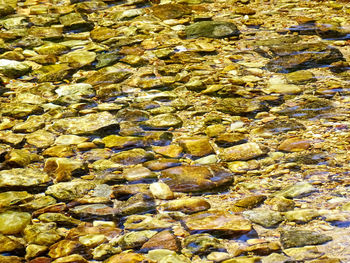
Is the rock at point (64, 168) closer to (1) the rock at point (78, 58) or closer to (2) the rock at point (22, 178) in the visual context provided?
(2) the rock at point (22, 178)

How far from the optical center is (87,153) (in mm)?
4016

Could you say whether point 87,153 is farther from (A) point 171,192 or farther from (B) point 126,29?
(B) point 126,29

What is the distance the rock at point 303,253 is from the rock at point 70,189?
1.40 metres

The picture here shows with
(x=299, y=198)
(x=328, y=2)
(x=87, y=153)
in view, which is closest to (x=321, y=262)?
(x=299, y=198)

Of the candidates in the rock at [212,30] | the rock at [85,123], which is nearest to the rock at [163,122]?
the rock at [85,123]

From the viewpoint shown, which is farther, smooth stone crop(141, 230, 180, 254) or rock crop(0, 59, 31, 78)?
rock crop(0, 59, 31, 78)

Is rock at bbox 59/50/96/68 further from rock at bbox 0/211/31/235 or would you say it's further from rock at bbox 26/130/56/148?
rock at bbox 0/211/31/235

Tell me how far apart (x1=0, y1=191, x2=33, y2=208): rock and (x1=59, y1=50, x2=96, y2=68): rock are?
2.40 metres

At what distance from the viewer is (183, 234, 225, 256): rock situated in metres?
2.86

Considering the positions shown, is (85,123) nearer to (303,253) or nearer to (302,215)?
(302,215)

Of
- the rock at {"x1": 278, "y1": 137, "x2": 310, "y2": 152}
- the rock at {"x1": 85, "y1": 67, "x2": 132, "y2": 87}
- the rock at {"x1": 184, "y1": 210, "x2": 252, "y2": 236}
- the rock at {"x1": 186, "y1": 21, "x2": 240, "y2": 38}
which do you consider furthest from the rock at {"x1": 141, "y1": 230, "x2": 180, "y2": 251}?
the rock at {"x1": 186, "y1": 21, "x2": 240, "y2": 38}

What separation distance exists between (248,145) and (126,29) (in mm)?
3073

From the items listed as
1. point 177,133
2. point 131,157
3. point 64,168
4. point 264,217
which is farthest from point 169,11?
point 264,217

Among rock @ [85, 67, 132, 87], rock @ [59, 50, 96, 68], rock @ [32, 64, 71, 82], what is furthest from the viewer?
rock @ [59, 50, 96, 68]
